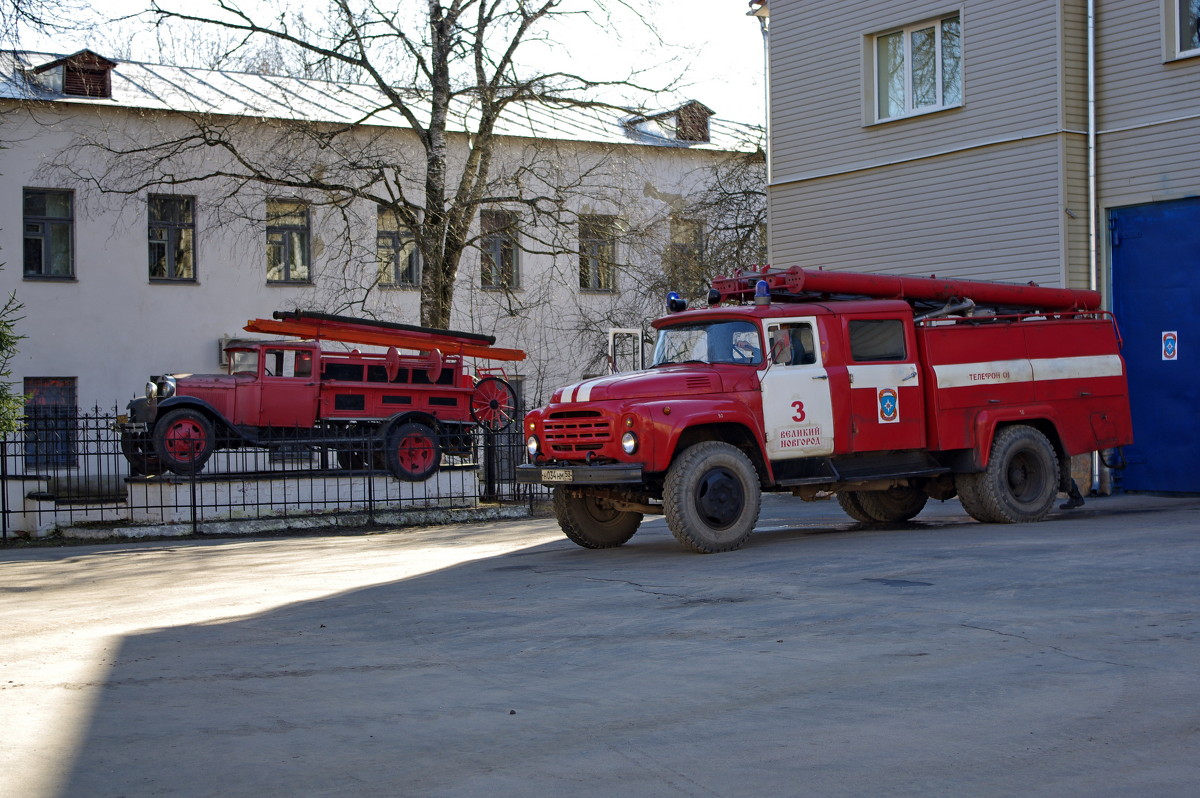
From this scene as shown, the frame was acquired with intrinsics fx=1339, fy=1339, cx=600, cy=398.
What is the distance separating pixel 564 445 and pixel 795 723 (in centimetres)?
679

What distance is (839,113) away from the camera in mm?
20672

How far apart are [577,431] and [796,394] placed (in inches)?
84.1

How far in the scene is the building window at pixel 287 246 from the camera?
29781 millimetres

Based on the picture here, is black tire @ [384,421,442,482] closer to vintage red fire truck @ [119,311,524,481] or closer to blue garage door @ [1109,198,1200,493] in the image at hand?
vintage red fire truck @ [119,311,524,481]

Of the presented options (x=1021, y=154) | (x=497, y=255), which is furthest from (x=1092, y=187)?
(x=497, y=255)

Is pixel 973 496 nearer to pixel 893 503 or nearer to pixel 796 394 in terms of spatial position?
pixel 893 503

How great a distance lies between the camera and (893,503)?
49.0 ft

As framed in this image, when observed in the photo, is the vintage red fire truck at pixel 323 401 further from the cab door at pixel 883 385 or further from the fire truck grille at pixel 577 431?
the cab door at pixel 883 385

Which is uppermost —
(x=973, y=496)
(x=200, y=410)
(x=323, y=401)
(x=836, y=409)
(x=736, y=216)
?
(x=736, y=216)

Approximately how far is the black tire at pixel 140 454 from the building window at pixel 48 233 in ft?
35.6

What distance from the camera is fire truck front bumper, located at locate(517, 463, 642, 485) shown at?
38.2 ft

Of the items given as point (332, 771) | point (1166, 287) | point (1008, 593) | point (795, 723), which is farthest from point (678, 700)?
point (1166, 287)

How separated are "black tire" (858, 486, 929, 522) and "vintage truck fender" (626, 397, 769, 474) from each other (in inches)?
116

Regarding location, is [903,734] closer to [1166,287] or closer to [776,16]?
[1166,287]
